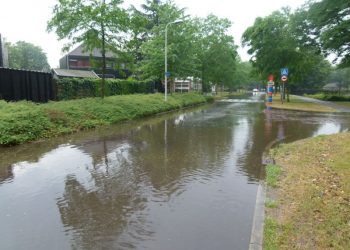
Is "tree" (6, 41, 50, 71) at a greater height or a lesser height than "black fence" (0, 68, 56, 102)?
greater

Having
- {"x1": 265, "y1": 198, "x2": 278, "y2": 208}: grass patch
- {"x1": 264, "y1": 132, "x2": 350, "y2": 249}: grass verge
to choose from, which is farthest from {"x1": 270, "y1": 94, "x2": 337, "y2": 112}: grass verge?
{"x1": 265, "y1": 198, "x2": 278, "y2": 208}: grass patch

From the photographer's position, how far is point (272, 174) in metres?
6.69

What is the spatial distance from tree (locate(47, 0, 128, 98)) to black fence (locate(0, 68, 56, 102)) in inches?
102

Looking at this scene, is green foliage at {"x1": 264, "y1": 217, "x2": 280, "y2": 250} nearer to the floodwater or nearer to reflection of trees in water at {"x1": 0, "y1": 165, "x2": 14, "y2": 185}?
the floodwater

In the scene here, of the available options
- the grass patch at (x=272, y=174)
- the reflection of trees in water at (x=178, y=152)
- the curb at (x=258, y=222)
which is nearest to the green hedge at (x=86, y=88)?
the reflection of trees in water at (x=178, y=152)

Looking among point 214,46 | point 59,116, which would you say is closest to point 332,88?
point 214,46

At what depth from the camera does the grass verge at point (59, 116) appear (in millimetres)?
10602

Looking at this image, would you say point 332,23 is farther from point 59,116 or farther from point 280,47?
point 59,116

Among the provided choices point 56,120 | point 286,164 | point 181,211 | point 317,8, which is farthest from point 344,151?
point 317,8

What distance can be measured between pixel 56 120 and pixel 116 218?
938 cm

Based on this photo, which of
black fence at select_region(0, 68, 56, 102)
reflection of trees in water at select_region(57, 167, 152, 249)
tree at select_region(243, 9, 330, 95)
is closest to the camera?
reflection of trees in water at select_region(57, 167, 152, 249)

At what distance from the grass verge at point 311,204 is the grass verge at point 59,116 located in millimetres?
8234

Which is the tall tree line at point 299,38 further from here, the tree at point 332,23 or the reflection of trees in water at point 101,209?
the reflection of trees in water at point 101,209

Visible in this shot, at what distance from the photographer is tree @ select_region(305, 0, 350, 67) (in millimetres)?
27156
